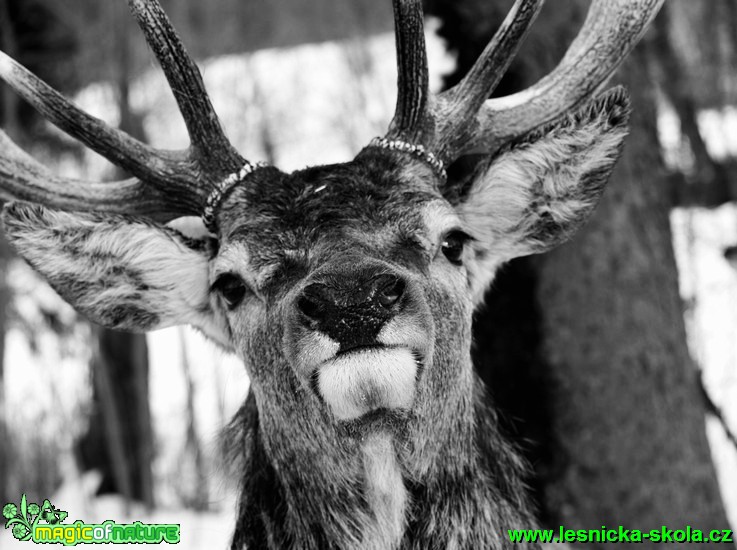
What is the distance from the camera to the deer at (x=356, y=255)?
315cm

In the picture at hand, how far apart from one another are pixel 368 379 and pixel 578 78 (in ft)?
6.96

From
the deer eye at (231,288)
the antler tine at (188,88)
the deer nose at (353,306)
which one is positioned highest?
the antler tine at (188,88)

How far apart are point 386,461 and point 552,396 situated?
2.28 metres

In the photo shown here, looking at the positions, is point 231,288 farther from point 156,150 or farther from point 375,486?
point 375,486

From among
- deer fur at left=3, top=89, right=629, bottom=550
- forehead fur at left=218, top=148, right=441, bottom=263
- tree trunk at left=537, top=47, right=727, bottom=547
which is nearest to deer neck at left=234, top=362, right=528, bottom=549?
deer fur at left=3, top=89, right=629, bottom=550

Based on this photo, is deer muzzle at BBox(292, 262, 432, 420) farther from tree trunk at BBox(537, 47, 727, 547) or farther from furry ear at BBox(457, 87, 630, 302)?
tree trunk at BBox(537, 47, 727, 547)

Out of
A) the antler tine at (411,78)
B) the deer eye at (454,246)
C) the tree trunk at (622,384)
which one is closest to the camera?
the deer eye at (454,246)

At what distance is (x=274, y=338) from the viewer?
137 inches

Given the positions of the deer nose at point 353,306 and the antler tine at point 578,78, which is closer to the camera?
the deer nose at point 353,306

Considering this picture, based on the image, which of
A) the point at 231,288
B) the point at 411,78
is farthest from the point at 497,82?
the point at 231,288

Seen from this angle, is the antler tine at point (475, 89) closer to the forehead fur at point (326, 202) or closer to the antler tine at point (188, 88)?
the forehead fur at point (326, 202)

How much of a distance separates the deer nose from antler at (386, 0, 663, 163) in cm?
115

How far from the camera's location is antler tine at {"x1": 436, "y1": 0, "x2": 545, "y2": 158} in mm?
4020

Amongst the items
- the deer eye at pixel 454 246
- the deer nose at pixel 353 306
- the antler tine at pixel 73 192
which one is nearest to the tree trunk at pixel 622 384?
the deer eye at pixel 454 246
